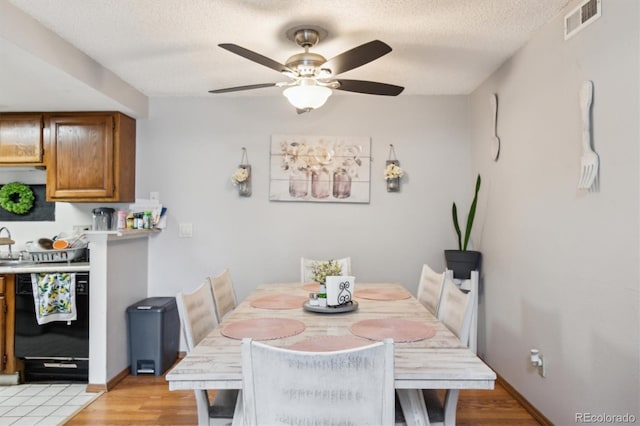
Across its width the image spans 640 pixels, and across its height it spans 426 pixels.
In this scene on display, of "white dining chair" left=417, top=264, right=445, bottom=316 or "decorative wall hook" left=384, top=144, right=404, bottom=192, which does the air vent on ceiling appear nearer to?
"white dining chair" left=417, top=264, right=445, bottom=316

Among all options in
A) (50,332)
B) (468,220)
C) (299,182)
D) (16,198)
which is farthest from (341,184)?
(16,198)

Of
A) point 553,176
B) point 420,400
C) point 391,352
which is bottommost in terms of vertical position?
point 420,400

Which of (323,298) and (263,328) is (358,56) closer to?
(323,298)

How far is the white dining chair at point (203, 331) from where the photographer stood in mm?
1651

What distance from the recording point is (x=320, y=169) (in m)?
3.73

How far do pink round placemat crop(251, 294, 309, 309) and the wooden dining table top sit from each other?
61mm

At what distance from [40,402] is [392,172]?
308 cm

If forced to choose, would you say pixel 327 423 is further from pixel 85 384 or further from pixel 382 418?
pixel 85 384

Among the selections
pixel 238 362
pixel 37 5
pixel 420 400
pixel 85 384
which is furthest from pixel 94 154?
pixel 420 400

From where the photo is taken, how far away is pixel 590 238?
6.54 feet

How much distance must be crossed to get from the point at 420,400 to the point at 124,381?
8.40 ft

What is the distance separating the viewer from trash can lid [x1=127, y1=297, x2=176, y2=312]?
3314 mm

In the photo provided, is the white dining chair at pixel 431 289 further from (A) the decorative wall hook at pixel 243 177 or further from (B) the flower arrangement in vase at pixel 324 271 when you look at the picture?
(A) the decorative wall hook at pixel 243 177

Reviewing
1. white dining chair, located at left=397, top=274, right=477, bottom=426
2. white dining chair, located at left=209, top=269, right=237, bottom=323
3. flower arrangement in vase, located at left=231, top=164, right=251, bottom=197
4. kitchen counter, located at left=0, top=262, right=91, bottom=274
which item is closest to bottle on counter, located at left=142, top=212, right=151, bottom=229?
kitchen counter, located at left=0, top=262, right=91, bottom=274
